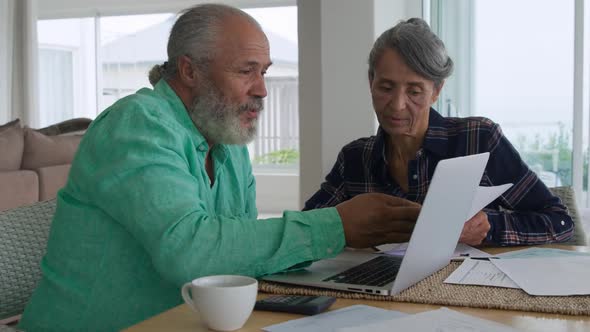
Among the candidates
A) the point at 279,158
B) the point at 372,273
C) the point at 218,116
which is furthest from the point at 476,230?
the point at 279,158

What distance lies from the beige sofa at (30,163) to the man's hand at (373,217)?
8.21 feet

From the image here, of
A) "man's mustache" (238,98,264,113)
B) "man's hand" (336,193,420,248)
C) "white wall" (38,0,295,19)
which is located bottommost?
"man's hand" (336,193,420,248)

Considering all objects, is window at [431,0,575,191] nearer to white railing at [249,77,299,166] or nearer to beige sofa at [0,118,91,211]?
beige sofa at [0,118,91,211]

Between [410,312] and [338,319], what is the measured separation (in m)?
0.12

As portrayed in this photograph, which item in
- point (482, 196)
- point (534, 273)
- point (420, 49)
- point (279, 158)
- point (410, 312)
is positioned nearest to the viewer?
point (410, 312)

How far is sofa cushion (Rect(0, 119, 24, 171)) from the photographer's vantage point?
3367 millimetres

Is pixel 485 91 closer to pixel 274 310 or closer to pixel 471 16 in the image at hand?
pixel 471 16

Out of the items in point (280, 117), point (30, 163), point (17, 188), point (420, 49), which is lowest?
point (17, 188)

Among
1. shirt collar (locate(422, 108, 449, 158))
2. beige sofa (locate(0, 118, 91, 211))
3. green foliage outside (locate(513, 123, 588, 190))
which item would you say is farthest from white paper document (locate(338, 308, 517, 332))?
green foliage outside (locate(513, 123, 588, 190))

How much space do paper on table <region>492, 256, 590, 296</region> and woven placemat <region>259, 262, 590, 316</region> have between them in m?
0.03

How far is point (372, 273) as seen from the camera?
1.21 m

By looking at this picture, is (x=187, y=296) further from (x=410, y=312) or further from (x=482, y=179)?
(x=482, y=179)

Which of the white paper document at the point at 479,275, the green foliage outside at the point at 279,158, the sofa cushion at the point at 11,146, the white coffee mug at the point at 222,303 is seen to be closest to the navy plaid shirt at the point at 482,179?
the white paper document at the point at 479,275

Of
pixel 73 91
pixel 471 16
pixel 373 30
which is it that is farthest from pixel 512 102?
pixel 73 91
